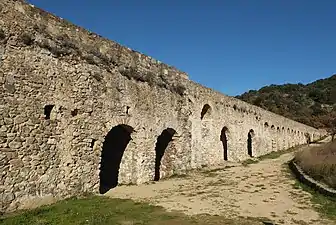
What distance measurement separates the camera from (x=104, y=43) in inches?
456

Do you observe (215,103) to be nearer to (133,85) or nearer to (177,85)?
(177,85)

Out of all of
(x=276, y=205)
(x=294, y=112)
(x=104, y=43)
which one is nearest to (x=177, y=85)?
(x=104, y=43)

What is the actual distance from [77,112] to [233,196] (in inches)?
218

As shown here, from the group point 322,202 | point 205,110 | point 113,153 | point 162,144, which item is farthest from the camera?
point 205,110

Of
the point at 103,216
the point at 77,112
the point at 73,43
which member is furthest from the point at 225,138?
the point at 103,216

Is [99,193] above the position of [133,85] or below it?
below

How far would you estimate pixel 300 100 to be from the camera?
7669 centimetres

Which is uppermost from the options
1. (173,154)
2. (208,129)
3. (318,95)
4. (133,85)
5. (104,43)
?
(318,95)

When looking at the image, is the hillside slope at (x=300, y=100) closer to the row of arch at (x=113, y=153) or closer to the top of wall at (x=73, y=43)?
the top of wall at (x=73, y=43)

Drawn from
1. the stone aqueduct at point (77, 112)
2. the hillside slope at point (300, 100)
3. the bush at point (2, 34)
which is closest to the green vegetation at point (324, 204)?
the stone aqueduct at point (77, 112)

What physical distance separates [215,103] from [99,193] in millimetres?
10403

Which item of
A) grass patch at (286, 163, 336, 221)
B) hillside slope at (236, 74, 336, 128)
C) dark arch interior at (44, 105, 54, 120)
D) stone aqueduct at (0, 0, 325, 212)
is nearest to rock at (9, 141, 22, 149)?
stone aqueduct at (0, 0, 325, 212)

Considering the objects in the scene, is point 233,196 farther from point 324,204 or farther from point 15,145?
point 15,145

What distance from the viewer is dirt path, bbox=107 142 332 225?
834cm
